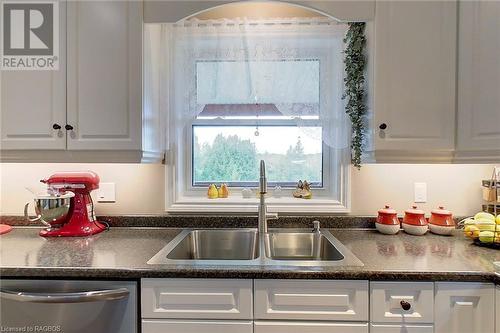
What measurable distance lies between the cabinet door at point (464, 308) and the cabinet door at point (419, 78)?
1.97 ft

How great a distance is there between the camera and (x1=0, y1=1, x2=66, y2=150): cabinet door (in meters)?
1.44

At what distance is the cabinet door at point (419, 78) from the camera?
139cm

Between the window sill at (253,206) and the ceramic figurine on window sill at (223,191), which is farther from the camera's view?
the ceramic figurine on window sill at (223,191)

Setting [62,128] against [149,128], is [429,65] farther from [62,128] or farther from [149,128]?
[62,128]

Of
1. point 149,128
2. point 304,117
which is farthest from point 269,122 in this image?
point 149,128

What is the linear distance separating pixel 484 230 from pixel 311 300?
0.91 meters

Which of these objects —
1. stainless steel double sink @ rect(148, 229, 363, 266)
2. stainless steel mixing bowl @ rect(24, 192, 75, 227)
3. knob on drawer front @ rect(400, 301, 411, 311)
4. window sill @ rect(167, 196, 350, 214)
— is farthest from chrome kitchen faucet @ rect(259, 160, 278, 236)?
stainless steel mixing bowl @ rect(24, 192, 75, 227)

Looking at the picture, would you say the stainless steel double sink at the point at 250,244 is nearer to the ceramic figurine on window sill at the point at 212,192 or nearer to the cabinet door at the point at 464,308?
the ceramic figurine on window sill at the point at 212,192

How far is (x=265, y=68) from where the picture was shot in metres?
1.65

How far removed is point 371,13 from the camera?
4.65 ft

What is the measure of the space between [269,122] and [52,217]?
1.25m

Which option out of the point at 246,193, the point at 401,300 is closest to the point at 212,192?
the point at 246,193

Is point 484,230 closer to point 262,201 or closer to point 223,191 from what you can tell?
point 262,201

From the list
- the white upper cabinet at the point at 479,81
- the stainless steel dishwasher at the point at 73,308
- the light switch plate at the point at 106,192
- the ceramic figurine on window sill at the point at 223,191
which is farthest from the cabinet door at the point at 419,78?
the light switch plate at the point at 106,192
